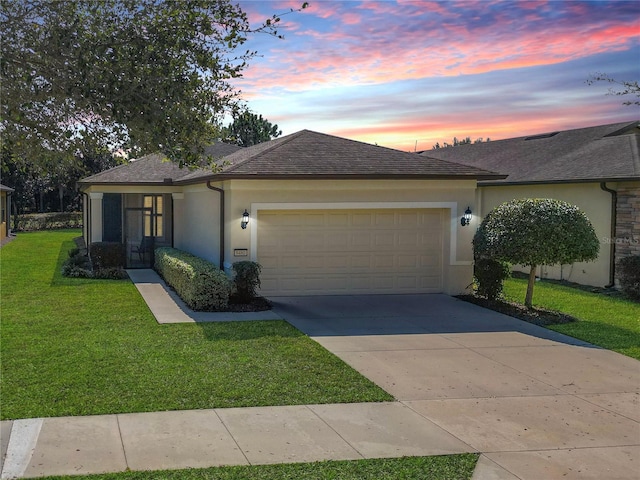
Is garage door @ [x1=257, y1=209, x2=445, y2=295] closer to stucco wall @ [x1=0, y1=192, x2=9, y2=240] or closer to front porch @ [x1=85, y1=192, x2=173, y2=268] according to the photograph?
front porch @ [x1=85, y1=192, x2=173, y2=268]

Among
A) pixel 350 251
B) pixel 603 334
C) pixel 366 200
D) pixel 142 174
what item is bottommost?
pixel 603 334

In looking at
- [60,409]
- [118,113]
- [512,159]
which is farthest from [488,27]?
[512,159]

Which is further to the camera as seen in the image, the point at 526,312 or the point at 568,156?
the point at 568,156

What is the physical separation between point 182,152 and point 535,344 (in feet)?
24.0

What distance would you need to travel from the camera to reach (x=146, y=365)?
9633 mm

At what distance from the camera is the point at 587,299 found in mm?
16547

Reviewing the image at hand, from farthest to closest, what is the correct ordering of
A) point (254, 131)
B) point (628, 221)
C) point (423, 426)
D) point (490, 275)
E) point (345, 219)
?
point (254, 131) < point (628, 221) < point (345, 219) < point (490, 275) < point (423, 426)

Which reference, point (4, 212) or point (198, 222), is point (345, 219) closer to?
point (198, 222)

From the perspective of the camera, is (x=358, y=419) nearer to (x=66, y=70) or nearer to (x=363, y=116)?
(x=66, y=70)

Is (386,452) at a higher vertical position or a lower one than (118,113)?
lower

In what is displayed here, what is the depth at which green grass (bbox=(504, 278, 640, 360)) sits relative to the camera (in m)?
11.8

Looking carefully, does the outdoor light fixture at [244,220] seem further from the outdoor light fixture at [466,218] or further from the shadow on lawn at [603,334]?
the shadow on lawn at [603,334]

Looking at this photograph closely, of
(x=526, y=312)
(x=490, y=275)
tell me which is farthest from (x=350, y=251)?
(x=526, y=312)

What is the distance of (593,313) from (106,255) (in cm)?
1403
